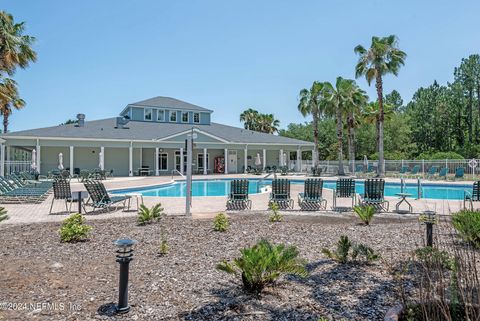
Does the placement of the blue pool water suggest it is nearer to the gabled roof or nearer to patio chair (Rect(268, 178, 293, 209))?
patio chair (Rect(268, 178, 293, 209))

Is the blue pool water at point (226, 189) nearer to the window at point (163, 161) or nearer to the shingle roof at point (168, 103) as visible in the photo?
the window at point (163, 161)

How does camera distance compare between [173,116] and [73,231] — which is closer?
[73,231]

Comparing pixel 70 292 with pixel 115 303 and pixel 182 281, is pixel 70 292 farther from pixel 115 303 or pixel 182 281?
pixel 182 281

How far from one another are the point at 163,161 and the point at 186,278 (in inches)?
1141

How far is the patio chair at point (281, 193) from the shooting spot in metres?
11.7

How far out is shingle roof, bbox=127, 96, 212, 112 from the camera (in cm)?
3669

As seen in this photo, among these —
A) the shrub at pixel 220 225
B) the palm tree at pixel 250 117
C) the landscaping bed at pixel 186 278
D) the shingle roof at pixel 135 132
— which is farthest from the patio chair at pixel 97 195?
the palm tree at pixel 250 117

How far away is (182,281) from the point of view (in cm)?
434

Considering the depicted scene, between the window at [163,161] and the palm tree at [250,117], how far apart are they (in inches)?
902

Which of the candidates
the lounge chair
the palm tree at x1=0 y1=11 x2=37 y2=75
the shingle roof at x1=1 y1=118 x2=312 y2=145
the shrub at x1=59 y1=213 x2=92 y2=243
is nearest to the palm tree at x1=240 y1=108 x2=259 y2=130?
→ the shingle roof at x1=1 y1=118 x2=312 y2=145

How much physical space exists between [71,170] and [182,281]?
24.6 m

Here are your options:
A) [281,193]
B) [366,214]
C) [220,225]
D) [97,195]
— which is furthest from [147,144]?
[366,214]

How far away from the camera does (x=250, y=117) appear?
53219 millimetres

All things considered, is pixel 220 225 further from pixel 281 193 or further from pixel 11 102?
pixel 11 102
